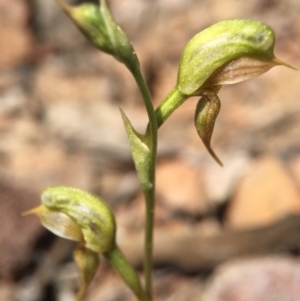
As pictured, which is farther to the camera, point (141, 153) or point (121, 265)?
point (121, 265)

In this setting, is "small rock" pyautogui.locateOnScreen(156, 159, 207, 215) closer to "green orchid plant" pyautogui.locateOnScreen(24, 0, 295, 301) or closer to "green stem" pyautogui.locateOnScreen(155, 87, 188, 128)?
"green orchid plant" pyautogui.locateOnScreen(24, 0, 295, 301)

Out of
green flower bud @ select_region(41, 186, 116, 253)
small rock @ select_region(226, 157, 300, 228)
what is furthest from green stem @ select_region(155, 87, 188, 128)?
small rock @ select_region(226, 157, 300, 228)

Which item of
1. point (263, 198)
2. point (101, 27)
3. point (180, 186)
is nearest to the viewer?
point (101, 27)

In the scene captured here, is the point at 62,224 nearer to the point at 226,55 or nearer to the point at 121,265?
the point at 121,265

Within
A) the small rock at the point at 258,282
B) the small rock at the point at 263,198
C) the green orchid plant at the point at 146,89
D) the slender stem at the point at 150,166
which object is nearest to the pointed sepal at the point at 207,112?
the green orchid plant at the point at 146,89

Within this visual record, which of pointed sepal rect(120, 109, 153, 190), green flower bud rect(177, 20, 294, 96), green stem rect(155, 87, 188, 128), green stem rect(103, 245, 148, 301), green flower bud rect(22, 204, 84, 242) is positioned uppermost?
green flower bud rect(177, 20, 294, 96)

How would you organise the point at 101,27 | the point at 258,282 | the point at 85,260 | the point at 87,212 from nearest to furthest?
the point at 101,27
the point at 87,212
the point at 85,260
the point at 258,282

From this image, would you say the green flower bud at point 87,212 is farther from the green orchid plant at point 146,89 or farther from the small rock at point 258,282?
the small rock at point 258,282

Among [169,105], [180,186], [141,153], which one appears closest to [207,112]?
[169,105]

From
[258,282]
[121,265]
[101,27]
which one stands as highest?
[101,27]
